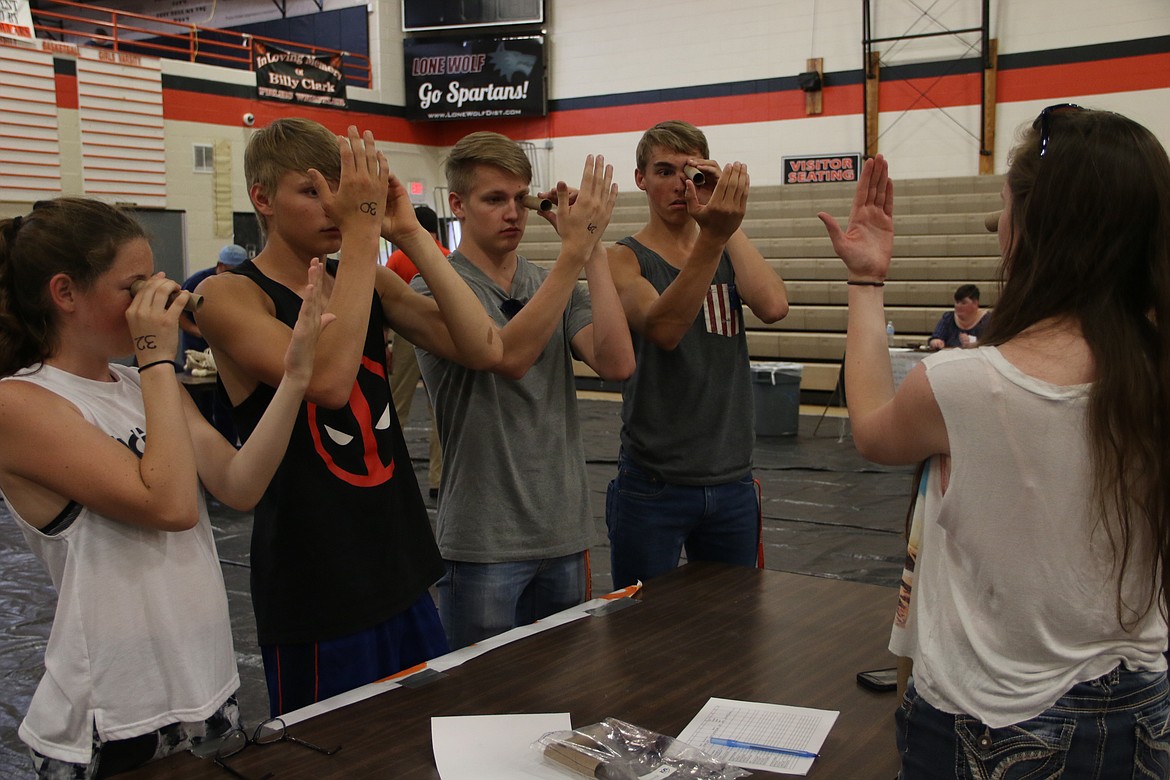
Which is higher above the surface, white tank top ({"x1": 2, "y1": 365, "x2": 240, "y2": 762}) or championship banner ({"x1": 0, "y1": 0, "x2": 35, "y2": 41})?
championship banner ({"x1": 0, "y1": 0, "x2": 35, "y2": 41})

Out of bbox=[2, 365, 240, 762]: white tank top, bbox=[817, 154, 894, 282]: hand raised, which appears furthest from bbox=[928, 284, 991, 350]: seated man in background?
bbox=[2, 365, 240, 762]: white tank top

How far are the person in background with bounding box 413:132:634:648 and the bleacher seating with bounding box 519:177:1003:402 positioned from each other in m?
7.11

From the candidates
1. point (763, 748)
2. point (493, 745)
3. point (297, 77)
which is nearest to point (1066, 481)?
point (763, 748)

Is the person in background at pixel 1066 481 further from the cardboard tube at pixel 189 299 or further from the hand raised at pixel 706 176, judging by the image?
the hand raised at pixel 706 176

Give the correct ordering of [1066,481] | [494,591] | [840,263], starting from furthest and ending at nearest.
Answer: [840,263] < [494,591] < [1066,481]

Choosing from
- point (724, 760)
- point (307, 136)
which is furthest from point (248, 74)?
point (724, 760)

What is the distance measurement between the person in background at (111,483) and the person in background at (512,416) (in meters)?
0.53

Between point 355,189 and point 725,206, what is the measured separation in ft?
2.81

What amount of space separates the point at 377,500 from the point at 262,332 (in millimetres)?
340

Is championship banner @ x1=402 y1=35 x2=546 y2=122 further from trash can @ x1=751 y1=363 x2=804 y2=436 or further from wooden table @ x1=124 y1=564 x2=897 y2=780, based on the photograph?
wooden table @ x1=124 y1=564 x2=897 y2=780

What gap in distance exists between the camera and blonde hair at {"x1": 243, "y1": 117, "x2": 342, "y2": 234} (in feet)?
5.31

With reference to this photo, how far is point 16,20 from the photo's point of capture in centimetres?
963

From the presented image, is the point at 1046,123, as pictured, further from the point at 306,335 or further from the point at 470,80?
the point at 470,80

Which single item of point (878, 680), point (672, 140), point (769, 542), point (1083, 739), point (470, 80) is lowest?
point (769, 542)
